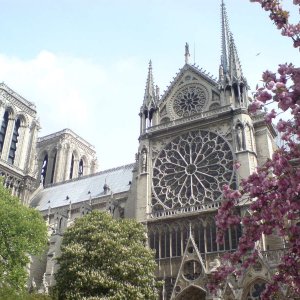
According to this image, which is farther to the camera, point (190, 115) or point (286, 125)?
point (190, 115)

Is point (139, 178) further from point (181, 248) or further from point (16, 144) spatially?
point (16, 144)

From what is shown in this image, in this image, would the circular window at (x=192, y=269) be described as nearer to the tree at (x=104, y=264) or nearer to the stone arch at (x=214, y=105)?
the tree at (x=104, y=264)

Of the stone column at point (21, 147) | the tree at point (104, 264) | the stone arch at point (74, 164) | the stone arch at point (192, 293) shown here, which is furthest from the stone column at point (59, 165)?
the stone arch at point (192, 293)

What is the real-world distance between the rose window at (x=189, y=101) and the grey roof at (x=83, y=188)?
13.9 metres

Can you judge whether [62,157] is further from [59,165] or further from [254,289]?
[254,289]

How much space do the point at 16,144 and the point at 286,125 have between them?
51.3 m

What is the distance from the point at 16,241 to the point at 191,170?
1431 centimetres

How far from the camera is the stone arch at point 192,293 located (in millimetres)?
29484

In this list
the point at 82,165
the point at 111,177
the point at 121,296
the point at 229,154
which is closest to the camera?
the point at 121,296

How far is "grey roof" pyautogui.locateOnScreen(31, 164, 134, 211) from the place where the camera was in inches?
2077

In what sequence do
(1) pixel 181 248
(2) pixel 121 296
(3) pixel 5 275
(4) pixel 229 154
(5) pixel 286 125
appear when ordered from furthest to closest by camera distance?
1. (4) pixel 229 154
2. (1) pixel 181 248
3. (3) pixel 5 275
4. (2) pixel 121 296
5. (5) pixel 286 125

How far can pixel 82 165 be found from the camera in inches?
2849

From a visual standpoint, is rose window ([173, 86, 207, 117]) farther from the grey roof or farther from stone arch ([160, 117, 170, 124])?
the grey roof

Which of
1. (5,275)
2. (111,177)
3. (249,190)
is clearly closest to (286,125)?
(249,190)
